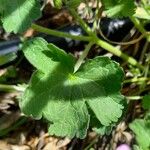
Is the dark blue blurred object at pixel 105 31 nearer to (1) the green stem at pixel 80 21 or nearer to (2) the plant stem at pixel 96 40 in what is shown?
(2) the plant stem at pixel 96 40

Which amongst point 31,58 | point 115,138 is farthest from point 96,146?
point 31,58

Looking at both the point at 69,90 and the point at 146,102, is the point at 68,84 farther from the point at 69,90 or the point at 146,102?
the point at 146,102

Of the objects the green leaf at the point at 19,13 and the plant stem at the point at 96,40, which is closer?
the green leaf at the point at 19,13

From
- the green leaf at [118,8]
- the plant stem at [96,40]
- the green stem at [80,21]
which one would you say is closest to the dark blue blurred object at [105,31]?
the plant stem at [96,40]

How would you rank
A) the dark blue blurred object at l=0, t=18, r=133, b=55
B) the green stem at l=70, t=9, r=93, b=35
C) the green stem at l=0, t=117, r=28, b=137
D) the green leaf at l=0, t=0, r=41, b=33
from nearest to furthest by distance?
1. the green leaf at l=0, t=0, r=41, b=33
2. the green stem at l=70, t=9, r=93, b=35
3. the green stem at l=0, t=117, r=28, b=137
4. the dark blue blurred object at l=0, t=18, r=133, b=55

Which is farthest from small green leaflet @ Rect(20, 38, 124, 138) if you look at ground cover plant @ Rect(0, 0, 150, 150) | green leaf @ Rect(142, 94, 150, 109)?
green leaf @ Rect(142, 94, 150, 109)

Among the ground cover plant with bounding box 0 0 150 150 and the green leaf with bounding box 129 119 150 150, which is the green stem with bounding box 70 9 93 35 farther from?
the green leaf with bounding box 129 119 150 150
